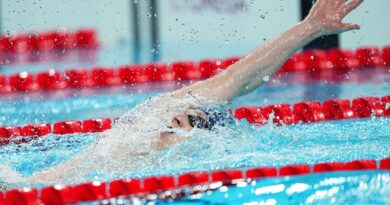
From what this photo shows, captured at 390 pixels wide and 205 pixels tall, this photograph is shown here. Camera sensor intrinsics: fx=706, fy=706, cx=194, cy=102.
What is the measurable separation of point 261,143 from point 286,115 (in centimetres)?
83

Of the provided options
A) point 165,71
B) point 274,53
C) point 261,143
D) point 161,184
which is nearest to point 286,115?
point 261,143

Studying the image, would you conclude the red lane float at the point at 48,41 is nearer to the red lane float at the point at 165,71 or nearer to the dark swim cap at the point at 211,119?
the red lane float at the point at 165,71

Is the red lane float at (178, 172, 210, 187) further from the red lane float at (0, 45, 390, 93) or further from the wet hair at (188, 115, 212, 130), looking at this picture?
the red lane float at (0, 45, 390, 93)

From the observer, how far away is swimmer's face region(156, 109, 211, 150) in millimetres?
3213

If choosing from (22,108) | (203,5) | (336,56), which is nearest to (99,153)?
(22,108)

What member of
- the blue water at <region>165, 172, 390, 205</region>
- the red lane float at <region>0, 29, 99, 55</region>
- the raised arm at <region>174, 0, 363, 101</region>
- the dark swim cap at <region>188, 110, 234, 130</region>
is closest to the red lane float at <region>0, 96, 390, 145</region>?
the dark swim cap at <region>188, 110, 234, 130</region>

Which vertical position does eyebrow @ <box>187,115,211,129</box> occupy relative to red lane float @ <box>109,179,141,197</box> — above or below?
above

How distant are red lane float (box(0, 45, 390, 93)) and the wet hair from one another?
9.64ft

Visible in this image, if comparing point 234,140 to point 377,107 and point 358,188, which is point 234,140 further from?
point 377,107

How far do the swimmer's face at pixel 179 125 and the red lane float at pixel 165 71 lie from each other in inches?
118

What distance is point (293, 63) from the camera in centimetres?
644

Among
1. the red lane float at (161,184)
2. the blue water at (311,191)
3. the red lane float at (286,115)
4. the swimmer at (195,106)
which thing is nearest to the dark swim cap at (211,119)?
the swimmer at (195,106)

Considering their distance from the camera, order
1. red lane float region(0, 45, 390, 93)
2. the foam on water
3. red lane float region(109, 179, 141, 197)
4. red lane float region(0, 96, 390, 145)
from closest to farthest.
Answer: red lane float region(109, 179, 141, 197) → the foam on water → red lane float region(0, 96, 390, 145) → red lane float region(0, 45, 390, 93)

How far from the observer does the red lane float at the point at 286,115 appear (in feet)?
14.7
